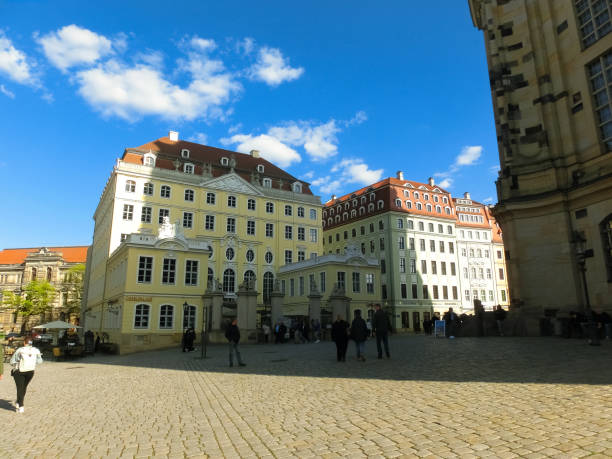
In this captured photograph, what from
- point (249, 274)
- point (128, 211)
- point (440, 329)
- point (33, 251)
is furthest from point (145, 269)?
point (33, 251)

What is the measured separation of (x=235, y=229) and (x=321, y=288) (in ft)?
46.5

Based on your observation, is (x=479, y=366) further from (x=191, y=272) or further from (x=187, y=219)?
(x=187, y=219)

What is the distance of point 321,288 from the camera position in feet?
139

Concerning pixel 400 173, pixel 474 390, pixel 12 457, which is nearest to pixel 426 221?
pixel 400 173

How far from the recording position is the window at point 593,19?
20547 millimetres

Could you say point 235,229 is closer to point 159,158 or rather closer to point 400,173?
point 159,158

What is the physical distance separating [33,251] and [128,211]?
64099mm

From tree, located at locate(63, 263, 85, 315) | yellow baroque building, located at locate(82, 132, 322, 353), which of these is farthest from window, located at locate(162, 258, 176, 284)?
tree, located at locate(63, 263, 85, 315)

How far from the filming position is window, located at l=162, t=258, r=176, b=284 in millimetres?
34906

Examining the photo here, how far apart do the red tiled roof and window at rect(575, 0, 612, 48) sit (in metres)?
38.8

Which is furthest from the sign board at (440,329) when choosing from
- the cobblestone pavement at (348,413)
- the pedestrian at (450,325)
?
the cobblestone pavement at (348,413)

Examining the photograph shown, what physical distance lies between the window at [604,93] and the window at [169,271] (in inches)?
1197

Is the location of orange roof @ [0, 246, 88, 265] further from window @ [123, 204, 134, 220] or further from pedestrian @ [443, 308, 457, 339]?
pedestrian @ [443, 308, 457, 339]

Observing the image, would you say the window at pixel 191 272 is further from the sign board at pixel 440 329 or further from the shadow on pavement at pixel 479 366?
the sign board at pixel 440 329
